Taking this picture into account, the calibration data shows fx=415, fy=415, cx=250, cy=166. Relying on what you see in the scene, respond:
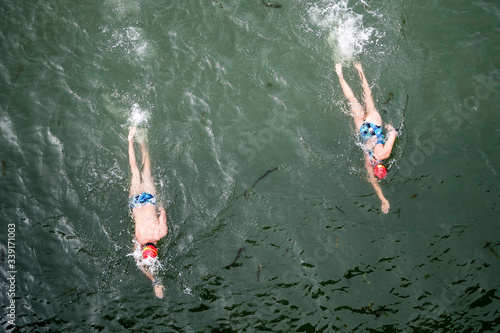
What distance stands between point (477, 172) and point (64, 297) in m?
9.31

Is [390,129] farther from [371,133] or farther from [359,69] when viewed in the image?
[359,69]

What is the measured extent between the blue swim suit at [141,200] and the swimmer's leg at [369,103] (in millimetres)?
5128

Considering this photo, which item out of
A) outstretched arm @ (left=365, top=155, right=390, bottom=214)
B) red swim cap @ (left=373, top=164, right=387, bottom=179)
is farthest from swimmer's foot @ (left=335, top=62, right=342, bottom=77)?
red swim cap @ (left=373, top=164, right=387, bottom=179)

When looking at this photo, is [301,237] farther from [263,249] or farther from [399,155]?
[399,155]

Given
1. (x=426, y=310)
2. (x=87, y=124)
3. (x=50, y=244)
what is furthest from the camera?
(x=87, y=124)

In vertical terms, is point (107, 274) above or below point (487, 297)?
above

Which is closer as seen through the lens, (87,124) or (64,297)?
(64,297)

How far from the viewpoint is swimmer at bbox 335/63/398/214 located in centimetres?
912

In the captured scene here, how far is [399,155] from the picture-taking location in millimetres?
A: 9406

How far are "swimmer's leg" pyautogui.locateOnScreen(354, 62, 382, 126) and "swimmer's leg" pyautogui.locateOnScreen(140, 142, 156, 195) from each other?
16.5 feet

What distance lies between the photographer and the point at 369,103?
31.4 feet

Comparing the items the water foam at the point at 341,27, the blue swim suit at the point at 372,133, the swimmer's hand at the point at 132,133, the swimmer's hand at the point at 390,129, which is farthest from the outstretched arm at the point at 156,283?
the water foam at the point at 341,27

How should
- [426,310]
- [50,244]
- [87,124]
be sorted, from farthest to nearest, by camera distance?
1. [87,124]
2. [50,244]
3. [426,310]

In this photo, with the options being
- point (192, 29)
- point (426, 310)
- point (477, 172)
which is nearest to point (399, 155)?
point (477, 172)
